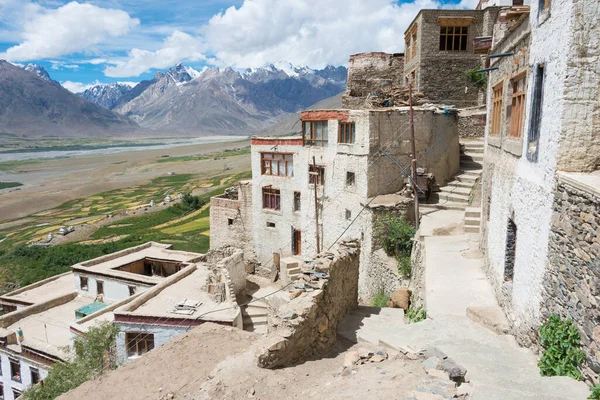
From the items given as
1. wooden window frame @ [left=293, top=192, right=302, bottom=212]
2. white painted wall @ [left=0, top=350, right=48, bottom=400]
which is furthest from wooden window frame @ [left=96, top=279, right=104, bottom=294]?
wooden window frame @ [left=293, top=192, right=302, bottom=212]

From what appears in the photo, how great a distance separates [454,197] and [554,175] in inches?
575

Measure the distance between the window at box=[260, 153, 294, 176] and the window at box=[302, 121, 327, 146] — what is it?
5.43 feet

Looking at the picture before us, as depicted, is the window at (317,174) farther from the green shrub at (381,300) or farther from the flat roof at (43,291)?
the flat roof at (43,291)

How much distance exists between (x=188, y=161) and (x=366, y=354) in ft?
445

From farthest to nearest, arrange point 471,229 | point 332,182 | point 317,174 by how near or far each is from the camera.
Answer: point 317,174
point 332,182
point 471,229

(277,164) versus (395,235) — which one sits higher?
(277,164)

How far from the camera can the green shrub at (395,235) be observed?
18516mm

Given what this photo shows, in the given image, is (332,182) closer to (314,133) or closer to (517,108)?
(314,133)

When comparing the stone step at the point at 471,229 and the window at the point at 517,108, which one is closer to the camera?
the window at the point at 517,108

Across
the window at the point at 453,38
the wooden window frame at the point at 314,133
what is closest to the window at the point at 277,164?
the wooden window frame at the point at 314,133

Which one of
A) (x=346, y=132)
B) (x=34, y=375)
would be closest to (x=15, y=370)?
(x=34, y=375)

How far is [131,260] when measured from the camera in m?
28.9

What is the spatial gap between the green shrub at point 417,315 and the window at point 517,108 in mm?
4640

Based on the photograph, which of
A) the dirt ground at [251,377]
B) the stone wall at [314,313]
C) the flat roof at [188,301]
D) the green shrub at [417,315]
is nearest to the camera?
the dirt ground at [251,377]
